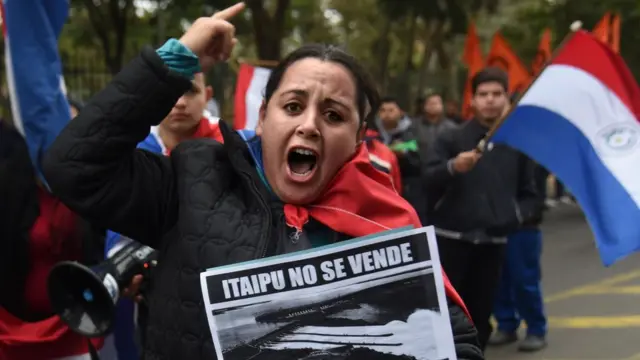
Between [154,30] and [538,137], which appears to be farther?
[154,30]

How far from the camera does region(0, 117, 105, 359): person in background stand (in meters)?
2.85

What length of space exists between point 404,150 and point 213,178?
17.1 ft

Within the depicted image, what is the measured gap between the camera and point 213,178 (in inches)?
71.1

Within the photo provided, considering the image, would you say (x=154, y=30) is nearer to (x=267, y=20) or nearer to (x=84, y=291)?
(x=267, y=20)

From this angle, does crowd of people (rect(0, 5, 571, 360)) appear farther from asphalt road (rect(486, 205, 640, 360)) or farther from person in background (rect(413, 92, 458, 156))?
person in background (rect(413, 92, 458, 156))

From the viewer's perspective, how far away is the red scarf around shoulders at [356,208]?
1.76 meters

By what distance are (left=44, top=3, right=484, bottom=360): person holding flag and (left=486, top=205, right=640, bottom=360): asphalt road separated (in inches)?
173

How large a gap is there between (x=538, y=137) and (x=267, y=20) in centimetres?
784

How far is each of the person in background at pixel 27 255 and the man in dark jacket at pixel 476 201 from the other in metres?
2.59

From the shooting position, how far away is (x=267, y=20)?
Result: 12.3 meters

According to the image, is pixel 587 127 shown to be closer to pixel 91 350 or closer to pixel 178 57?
pixel 91 350

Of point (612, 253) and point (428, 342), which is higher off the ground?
point (428, 342)

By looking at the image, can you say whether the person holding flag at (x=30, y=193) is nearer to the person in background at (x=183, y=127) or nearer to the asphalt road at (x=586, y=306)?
the person in background at (x=183, y=127)

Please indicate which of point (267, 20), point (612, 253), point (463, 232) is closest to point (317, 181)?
point (612, 253)
